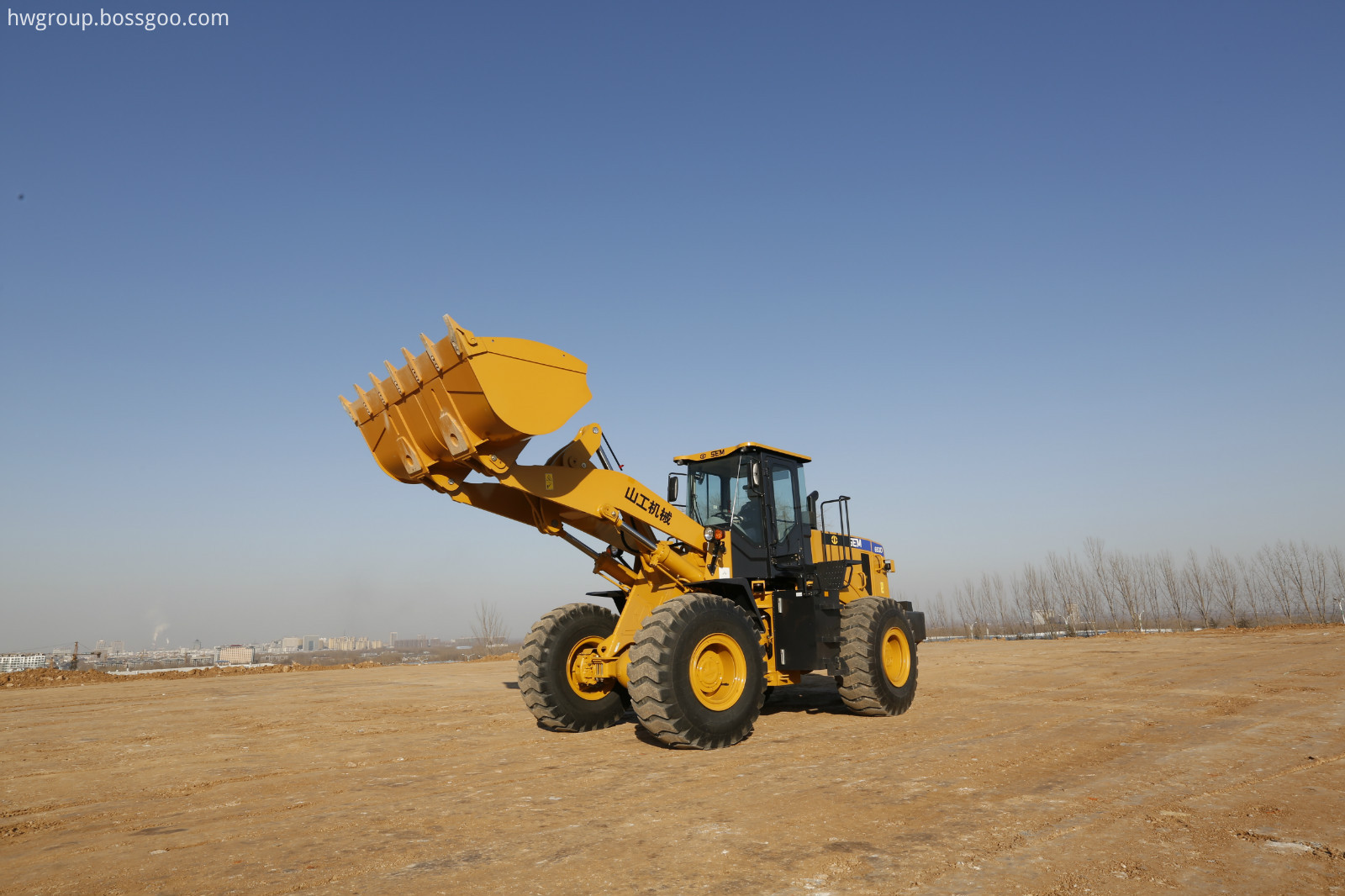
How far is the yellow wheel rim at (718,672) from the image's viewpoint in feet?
26.6

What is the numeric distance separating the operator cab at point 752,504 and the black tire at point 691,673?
1.31 metres

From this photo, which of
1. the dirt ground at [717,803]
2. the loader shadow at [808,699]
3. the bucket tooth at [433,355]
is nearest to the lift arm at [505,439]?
the bucket tooth at [433,355]

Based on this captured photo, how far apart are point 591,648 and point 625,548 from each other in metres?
1.54

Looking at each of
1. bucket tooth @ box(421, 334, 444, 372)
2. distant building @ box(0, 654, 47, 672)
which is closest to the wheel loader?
bucket tooth @ box(421, 334, 444, 372)

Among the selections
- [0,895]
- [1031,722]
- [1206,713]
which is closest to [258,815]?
[0,895]

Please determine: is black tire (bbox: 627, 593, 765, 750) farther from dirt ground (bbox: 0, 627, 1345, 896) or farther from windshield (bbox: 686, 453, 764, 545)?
windshield (bbox: 686, 453, 764, 545)

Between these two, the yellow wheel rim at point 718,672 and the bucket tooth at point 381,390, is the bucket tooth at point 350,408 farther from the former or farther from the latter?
the yellow wheel rim at point 718,672

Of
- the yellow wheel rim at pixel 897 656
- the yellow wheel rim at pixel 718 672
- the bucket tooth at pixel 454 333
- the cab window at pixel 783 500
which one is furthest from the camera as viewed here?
the yellow wheel rim at pixel 897 656

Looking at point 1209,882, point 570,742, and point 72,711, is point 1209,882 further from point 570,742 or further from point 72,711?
point 72,711

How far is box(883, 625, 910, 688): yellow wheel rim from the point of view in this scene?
10.5 m

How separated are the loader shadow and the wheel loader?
3.74ft

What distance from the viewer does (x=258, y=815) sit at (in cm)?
568

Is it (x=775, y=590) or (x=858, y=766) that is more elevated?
(x=775, y=590)

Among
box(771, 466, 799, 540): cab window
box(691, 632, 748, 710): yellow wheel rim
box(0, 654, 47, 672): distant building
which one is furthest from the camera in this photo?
box(0, 654, 47, 672): distant building
